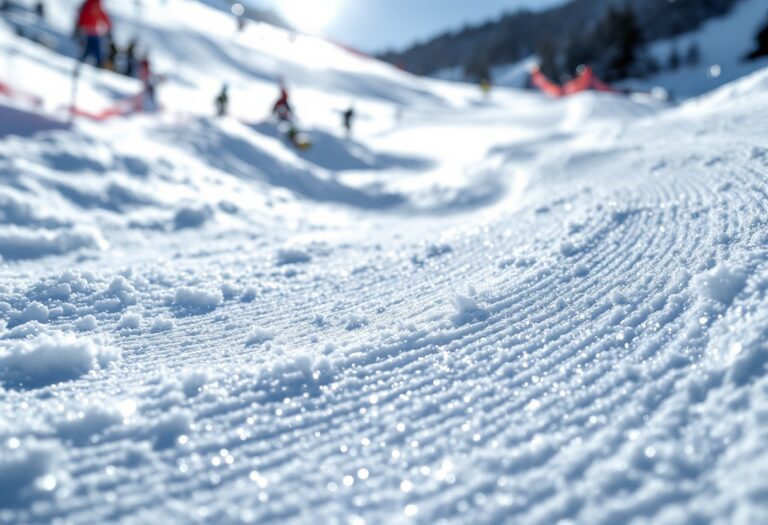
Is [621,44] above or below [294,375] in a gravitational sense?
above

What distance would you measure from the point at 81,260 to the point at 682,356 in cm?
451

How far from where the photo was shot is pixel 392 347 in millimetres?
2822

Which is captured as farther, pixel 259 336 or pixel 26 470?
pixel 259 336

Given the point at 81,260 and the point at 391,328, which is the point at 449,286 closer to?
A: the point at 391,328

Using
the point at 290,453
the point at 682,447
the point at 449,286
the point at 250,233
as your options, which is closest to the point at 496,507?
the point at 682,447

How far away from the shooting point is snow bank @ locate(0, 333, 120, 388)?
262 centimetres

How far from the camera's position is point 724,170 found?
4504 millimetres

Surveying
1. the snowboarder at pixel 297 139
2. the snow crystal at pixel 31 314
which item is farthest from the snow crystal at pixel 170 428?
the snowboarder at pixel 297 139

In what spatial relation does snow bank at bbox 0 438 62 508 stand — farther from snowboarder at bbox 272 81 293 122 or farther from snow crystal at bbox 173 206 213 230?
snowboarder at bbox 272 81 293 122

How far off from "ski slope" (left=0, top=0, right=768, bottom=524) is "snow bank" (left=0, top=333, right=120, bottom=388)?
0.04 feet

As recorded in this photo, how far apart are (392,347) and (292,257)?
2155 mm

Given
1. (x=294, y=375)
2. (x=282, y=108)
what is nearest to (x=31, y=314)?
(x=294, y=375)

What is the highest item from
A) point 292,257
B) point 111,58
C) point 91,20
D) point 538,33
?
point 538,33

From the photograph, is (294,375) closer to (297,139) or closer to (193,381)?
(193,381)
